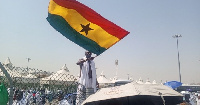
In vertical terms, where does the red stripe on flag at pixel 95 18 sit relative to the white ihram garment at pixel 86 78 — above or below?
above

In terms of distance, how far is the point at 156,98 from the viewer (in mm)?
4895

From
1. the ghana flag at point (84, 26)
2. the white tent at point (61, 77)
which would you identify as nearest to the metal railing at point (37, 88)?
the white tent at point (61, 77)

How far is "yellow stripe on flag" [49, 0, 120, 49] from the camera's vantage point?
6355mm

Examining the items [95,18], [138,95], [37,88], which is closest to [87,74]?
[95,18]

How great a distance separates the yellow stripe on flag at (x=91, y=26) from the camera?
6355mm

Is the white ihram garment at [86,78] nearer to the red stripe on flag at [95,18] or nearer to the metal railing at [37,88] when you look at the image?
the metal railing at [37,88]

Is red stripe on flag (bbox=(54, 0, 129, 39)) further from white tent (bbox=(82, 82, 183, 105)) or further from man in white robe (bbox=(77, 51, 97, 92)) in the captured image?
man in white robe (bbox=(77, 51, 97, 92))

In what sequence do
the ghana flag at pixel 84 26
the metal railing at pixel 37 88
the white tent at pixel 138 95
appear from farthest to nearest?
the metal railing at pixel 37 88, the ghana flag at pixel 84 26, the white tent at pixel 138 95

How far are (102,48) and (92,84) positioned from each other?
2.34m

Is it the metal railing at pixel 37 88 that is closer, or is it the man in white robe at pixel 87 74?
the metal railing at pixel 37 88

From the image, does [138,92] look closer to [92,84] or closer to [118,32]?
[118,32]

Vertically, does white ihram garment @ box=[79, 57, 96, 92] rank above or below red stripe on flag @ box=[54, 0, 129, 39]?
below

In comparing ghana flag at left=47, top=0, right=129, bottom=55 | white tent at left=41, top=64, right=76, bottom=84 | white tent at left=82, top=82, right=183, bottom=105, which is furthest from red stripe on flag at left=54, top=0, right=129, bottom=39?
white tent at left=82, top=82, right=183, bottom=105

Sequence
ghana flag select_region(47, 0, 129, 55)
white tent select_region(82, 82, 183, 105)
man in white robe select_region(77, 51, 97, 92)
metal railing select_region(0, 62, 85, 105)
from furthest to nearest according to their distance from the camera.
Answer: man in white robe select_region(77, 51, 97, 92) < metal railing select_region(0, 62, 85, 105) < ghana flag select_region(47, 0, 129, 55) < white tent select_region(82, 82, 183, 105)
